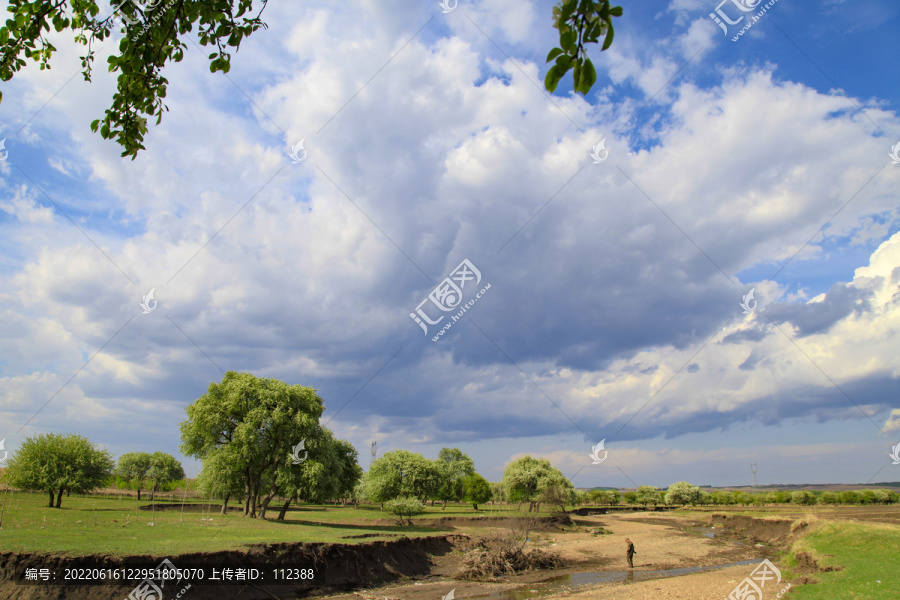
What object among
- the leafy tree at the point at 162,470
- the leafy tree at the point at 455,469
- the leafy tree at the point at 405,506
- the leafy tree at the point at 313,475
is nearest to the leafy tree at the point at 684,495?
the leafy tree at the point at 455,469

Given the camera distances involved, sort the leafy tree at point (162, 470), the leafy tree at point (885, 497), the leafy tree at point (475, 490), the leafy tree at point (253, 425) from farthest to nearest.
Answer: the leafy tree at point (885, 497), the leafy tree at point (475, 490), the leafy tree at point (162, 470), the leafy tree at point (253, 425)

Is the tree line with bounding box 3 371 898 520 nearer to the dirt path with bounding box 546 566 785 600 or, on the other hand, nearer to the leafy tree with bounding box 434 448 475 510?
the dirt path with bounding box 546 566 785 600

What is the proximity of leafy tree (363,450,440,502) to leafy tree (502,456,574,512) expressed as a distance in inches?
896

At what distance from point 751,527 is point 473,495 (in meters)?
43.3

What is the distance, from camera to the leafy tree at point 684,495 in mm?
118125

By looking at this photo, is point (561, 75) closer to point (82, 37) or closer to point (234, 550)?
point (82, 37)

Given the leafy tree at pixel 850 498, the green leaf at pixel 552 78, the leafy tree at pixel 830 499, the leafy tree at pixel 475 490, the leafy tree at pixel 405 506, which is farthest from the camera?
the leafy tree at pixel 830 499

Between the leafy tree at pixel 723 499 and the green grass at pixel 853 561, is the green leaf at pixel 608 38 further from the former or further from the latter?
the leafy tree at pixel 723 499

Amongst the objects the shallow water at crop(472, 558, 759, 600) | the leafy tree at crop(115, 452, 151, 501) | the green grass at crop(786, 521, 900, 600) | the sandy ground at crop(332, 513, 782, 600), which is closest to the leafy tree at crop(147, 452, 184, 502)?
the leafy tree at crop(115, 452, 151, 501)

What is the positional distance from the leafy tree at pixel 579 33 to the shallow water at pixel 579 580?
23.8 metres

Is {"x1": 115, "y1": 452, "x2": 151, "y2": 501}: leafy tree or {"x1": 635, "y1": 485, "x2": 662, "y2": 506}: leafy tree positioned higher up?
{"x1": 115, "y1": 452, "x2": 151, "y2": 501}: leafy tree

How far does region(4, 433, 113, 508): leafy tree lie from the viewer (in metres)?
32.6

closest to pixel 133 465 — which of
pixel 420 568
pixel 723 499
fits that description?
pixel 420 568

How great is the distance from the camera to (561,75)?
2.58 meters
